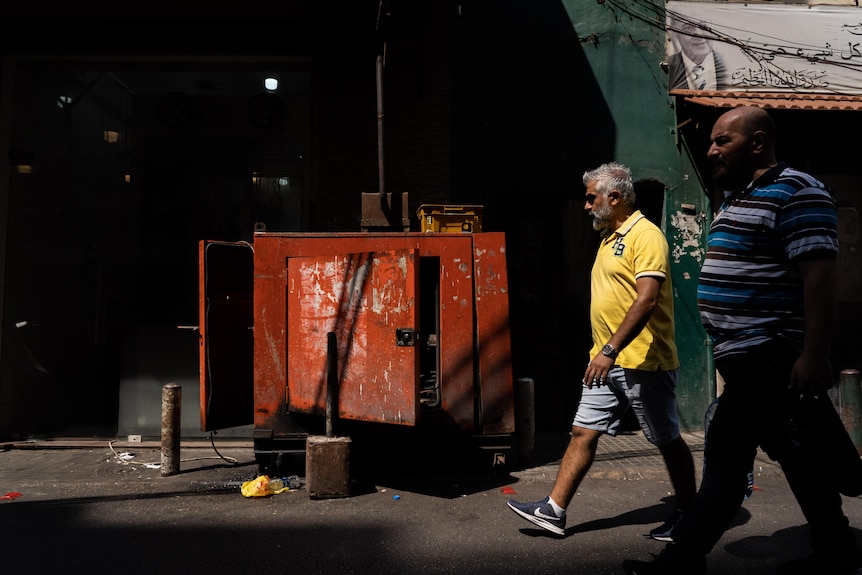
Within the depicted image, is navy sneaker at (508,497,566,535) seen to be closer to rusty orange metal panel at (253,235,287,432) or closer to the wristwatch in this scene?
the wristwatch

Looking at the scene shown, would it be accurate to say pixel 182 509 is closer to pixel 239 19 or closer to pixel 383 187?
pixel 383 187

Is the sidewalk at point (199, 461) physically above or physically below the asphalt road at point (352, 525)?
above

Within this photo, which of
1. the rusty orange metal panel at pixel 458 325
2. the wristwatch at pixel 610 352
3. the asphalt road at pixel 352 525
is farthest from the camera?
the rusty orange metal panel at pixel 458 325

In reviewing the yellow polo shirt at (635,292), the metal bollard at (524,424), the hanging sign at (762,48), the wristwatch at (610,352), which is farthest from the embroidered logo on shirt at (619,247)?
the hanging sign at (762,48)

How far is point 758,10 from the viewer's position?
27.1 feet

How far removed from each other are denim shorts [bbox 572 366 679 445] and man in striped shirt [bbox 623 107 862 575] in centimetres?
75

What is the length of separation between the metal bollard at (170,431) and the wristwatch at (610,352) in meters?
3.93

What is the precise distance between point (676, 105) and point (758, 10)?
176 cm

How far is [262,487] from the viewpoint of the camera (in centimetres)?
494

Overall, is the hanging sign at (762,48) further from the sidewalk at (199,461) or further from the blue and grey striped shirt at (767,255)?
the blue and grey striped shirt at (767,255)

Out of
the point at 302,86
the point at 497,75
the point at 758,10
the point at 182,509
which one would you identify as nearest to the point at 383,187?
the point at 302,86

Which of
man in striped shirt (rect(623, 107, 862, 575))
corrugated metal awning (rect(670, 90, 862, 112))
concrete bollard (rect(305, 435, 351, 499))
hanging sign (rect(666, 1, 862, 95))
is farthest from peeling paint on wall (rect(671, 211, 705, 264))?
man in striped shirt (rect(623, 107, 862, 575))

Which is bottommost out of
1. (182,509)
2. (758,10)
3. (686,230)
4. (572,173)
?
(182,509)

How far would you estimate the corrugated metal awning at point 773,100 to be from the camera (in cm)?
720
